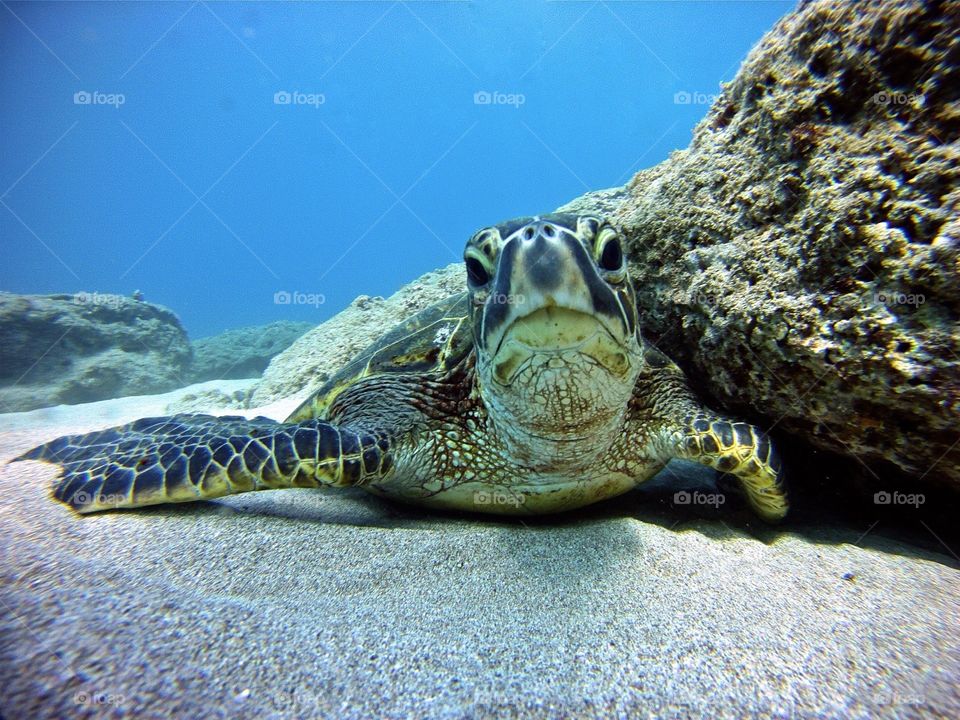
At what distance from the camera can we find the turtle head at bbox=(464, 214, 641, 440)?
4.73 ft

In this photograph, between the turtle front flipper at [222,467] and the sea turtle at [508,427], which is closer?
the sea turtle at [508,427]

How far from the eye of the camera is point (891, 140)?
1548mm

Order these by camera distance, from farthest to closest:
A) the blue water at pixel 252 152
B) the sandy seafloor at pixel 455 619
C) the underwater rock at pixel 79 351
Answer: the blue water at pixel 252 152 < the underwater rock at pixel 79 351 < the sandy seafloor at pixel 455 619

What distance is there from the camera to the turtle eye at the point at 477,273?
1752 millimetres

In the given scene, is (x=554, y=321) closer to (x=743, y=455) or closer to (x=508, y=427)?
(x=508, y=427)

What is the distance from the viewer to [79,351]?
9477 mm

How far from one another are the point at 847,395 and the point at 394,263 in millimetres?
126143

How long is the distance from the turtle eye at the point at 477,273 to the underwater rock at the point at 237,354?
13.5 metres

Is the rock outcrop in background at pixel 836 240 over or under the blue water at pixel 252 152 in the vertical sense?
under

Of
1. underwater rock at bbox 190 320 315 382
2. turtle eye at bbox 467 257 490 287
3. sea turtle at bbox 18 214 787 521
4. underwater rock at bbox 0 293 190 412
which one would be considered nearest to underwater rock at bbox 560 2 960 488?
sea turtle at bbox 18 214 787 521

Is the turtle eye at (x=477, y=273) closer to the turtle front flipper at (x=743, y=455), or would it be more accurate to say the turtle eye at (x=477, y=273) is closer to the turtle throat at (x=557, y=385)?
the turtle throat at (x=557, y=385)

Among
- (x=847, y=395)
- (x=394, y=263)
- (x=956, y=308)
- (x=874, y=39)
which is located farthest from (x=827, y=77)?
(x=394, y=263)

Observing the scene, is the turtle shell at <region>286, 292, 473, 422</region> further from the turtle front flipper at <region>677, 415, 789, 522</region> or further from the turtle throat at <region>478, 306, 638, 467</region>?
the turtle front flipper at <region>677, 415, 789, 522</region>

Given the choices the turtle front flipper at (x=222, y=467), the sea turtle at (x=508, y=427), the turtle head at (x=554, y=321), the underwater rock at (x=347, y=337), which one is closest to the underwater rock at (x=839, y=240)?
the sea turtle at (x=508, y=427)
